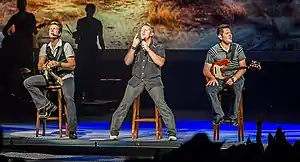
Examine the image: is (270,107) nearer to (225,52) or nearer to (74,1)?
(225,52)

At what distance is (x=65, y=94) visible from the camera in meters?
7.87

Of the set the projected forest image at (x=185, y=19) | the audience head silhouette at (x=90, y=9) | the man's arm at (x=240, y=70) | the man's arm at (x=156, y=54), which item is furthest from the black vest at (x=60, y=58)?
the audience head silhouette at (x=90, y=9)

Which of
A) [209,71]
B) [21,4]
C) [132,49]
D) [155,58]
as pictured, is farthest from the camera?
[21,4]

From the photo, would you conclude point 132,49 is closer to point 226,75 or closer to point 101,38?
point 226,75

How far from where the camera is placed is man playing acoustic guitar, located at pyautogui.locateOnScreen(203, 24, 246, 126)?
7679 millimetres

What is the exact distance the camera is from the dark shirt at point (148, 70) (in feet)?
25.1

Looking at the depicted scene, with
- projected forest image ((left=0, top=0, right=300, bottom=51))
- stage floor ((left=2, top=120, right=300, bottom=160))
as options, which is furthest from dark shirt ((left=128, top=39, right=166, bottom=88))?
projected forest image ((left=0, top=0, right=300, bottom=51))

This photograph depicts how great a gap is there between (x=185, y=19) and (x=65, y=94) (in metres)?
2.83

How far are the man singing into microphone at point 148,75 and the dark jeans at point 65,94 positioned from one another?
0.53 m

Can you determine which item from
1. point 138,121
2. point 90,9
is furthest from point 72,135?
point 90,9

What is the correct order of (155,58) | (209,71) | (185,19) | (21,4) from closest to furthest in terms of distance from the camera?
(155,58) → (209,71) → (185,19) → (21,4)

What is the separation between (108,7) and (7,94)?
2127 mm

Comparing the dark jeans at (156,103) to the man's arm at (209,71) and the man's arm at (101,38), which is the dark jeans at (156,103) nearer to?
the man's arm at (209,71)

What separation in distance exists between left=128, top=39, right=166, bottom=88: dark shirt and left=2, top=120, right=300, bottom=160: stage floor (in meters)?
0.70
